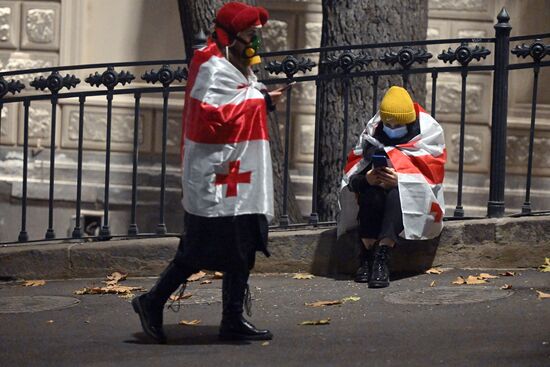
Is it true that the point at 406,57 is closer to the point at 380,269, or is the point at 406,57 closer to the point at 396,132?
the point at 396,132

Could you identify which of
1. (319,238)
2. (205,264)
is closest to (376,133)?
(319,238)

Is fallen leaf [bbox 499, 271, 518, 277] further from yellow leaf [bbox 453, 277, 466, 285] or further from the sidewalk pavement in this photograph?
yellow leaf [bbox 453, 277, 466, 285]

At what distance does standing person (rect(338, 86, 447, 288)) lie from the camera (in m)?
8.56

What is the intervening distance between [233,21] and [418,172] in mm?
2047

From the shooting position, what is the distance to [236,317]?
7215 millimetres

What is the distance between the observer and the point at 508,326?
23.7ft

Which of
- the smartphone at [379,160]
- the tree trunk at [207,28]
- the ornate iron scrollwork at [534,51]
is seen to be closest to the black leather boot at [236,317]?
the smartphone at [379,160]

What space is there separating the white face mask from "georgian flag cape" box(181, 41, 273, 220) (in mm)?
1689

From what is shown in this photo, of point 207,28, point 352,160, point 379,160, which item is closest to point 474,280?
point 379,160

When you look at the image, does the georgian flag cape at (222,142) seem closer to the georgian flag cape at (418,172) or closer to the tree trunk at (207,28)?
the georgian flag cape at (418,172)

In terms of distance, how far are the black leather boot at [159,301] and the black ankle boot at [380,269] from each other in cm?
171

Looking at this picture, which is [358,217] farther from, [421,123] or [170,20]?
[170,20]

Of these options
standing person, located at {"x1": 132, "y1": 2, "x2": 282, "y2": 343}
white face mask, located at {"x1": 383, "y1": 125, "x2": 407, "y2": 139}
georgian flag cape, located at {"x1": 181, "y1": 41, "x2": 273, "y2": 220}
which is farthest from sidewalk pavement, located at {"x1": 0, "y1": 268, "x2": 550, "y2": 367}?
white face mask, located at {"x1": 383, "y1": 125, "x2": 407, "y2": 139}

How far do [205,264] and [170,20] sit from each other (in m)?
7.05
